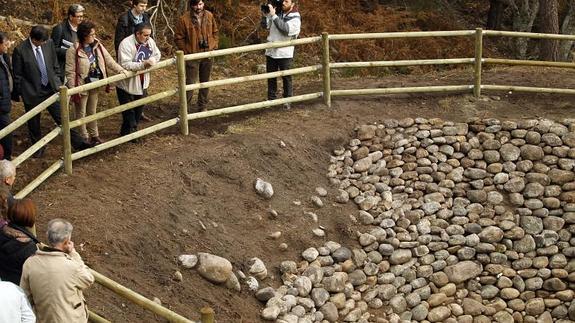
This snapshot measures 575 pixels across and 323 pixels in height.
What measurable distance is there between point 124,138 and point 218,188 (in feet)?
3.85

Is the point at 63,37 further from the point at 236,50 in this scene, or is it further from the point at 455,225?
the point at 455,225

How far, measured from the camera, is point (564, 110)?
1266 cm

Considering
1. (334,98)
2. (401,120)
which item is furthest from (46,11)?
(401,120)

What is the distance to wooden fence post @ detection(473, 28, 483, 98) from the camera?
497 inches

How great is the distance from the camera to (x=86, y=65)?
10375 mm

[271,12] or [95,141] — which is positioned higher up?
[271,12]

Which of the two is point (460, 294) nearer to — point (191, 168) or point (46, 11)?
point (191, 168)

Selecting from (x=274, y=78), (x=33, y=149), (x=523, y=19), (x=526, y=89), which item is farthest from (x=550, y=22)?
(x=33, y=149)

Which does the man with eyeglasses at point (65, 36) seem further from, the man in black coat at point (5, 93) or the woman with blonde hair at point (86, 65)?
the man in black coat at point (5, 93)

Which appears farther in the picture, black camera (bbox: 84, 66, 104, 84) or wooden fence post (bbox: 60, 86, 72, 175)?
black camera (bbox: 84, 66, 104, 84)

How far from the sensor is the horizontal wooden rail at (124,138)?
10.1 m

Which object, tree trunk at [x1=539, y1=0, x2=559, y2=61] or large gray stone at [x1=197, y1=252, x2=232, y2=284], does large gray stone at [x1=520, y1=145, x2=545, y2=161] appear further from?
large gray stone at [x1=197, y1=252, x2=232, y2=284]

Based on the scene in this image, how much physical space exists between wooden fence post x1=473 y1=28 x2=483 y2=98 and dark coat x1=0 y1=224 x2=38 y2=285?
7.57 metres

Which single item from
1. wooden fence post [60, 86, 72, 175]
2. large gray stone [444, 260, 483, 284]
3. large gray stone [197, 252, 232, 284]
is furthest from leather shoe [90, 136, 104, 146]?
large gray stone [444, 260, 483, 284]
